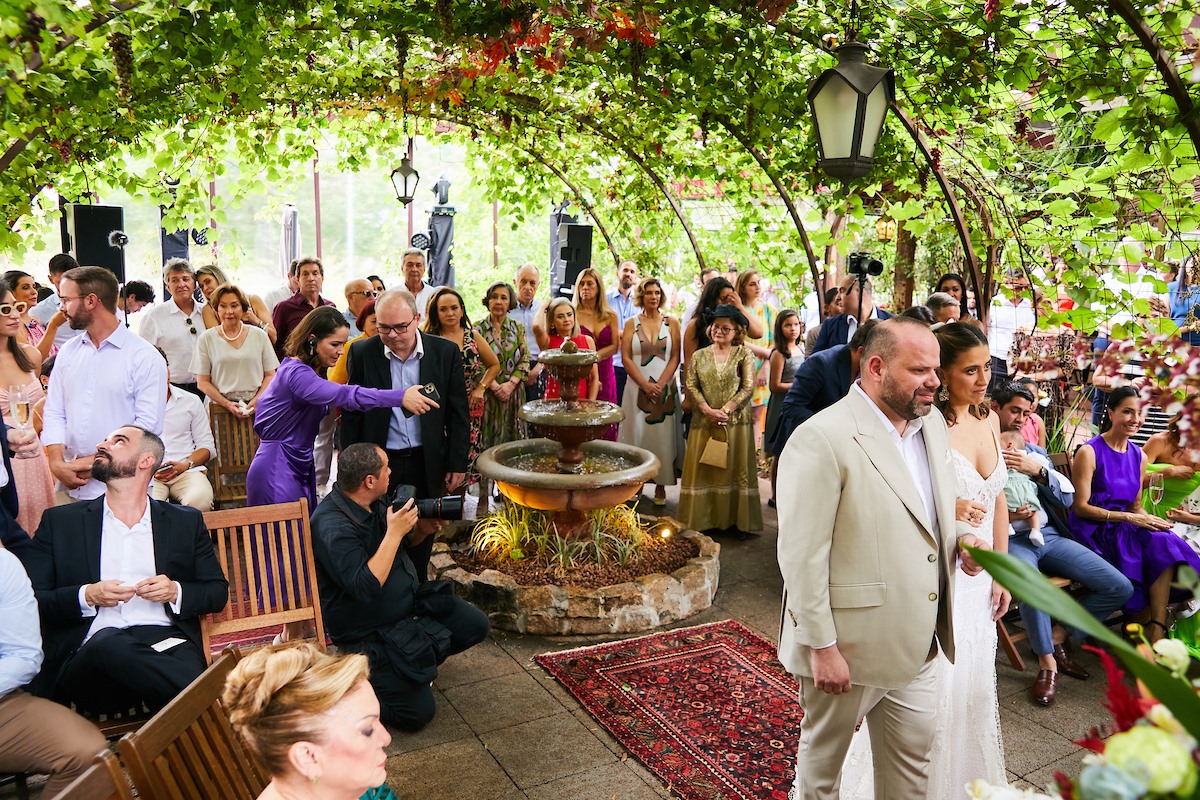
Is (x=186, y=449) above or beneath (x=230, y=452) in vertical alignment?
above

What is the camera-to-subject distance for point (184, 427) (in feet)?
17.6

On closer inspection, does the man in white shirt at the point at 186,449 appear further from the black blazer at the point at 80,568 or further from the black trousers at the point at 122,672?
the black trousers at the point at 122,672

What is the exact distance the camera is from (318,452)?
6.30m

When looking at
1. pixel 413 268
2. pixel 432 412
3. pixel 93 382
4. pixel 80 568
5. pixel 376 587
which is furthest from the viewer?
pixel 413 268

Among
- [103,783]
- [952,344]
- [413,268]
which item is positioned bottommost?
[103,783]

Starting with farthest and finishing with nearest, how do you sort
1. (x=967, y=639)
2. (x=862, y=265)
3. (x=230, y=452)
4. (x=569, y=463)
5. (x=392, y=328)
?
(x=230, y=452) < (x=862, y=265) < (x=569, y=463) < (x=392, y=328) < (x=967, y=639)

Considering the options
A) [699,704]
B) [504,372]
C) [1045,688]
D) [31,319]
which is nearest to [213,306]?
[31,319]

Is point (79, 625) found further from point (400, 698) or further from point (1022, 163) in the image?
point (1022, 163)

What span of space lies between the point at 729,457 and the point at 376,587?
11.3ft

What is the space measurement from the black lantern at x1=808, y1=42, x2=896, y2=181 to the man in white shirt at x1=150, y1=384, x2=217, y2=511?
3.74m

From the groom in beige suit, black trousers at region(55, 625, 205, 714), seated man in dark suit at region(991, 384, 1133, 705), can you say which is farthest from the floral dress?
the groom in beige suit

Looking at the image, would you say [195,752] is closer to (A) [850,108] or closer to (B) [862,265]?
(A) [850,108]

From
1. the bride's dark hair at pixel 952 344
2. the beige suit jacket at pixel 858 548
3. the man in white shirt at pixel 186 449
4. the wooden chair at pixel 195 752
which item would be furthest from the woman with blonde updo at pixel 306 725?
the man in white shirt at pixel 186 449

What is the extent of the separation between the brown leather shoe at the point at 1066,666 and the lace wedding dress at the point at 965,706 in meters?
1.50
